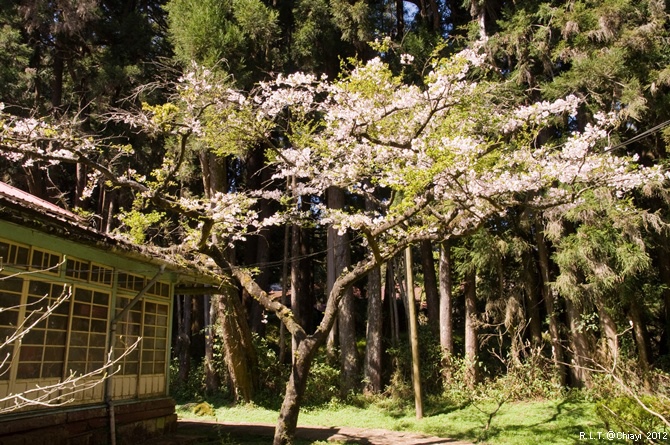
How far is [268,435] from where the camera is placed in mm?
9852

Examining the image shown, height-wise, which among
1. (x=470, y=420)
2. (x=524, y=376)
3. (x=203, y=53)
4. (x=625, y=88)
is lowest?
(x=470, y=420)

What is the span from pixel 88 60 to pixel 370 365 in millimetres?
11922

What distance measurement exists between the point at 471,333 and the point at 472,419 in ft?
9.13

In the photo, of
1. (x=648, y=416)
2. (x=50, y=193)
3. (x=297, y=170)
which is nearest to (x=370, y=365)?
(x=297, y=170)

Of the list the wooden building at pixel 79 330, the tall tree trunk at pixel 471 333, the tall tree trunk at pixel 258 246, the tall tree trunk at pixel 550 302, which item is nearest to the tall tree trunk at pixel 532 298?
the tall tree trunk at pixel 550 302

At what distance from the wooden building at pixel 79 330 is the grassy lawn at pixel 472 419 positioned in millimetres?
4165

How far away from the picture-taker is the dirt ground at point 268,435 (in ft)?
29.1

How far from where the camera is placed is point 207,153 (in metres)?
13.2

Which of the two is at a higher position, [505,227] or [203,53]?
[203,53]

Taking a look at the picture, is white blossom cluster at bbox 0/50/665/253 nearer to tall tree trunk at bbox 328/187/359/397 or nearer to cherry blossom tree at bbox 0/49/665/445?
cherry blossom tree at bbox 0/49/665/445

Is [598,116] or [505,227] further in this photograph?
[505,227]

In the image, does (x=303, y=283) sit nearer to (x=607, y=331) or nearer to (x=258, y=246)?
(x=258, y=246)

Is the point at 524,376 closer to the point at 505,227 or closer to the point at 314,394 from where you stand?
the point at 505,227

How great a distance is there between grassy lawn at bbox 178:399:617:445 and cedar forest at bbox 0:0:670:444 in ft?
2.82
